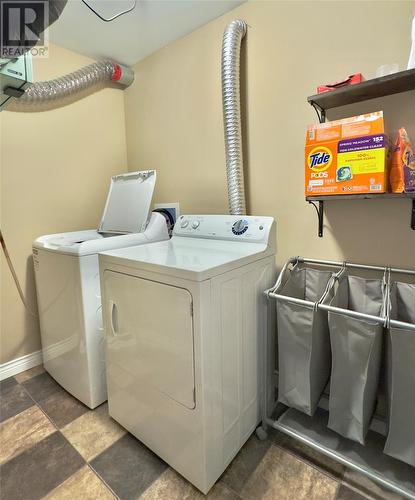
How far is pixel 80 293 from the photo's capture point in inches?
61.5

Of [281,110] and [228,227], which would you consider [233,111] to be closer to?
[281,110]

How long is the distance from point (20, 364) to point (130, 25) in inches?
101

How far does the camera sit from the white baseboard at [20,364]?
2.01 meters

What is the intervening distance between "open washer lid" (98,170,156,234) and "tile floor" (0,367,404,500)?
1.25m

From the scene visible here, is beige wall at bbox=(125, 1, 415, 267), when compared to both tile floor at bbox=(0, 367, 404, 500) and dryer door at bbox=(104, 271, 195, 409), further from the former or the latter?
tile floor at bbox=(0, 367, 404, 500)

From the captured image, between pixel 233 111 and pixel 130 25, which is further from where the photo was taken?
pixel 130 25

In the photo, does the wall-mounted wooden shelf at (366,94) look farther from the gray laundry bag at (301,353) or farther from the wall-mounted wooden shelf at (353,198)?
the gray laundry bag at (301,353)

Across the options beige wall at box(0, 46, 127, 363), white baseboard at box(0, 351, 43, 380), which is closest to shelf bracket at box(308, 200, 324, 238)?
beige wall at box(0, 46, 127, 363)

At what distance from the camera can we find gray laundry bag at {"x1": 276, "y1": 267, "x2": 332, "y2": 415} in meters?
1.25

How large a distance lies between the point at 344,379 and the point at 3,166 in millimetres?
2419

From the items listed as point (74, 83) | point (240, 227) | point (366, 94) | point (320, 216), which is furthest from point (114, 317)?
point (74, 83)

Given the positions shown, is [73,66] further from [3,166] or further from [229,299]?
[229,299]

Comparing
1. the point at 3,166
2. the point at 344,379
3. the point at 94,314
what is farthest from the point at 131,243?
the point at 344,379

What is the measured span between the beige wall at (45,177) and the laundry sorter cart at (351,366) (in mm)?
1808
